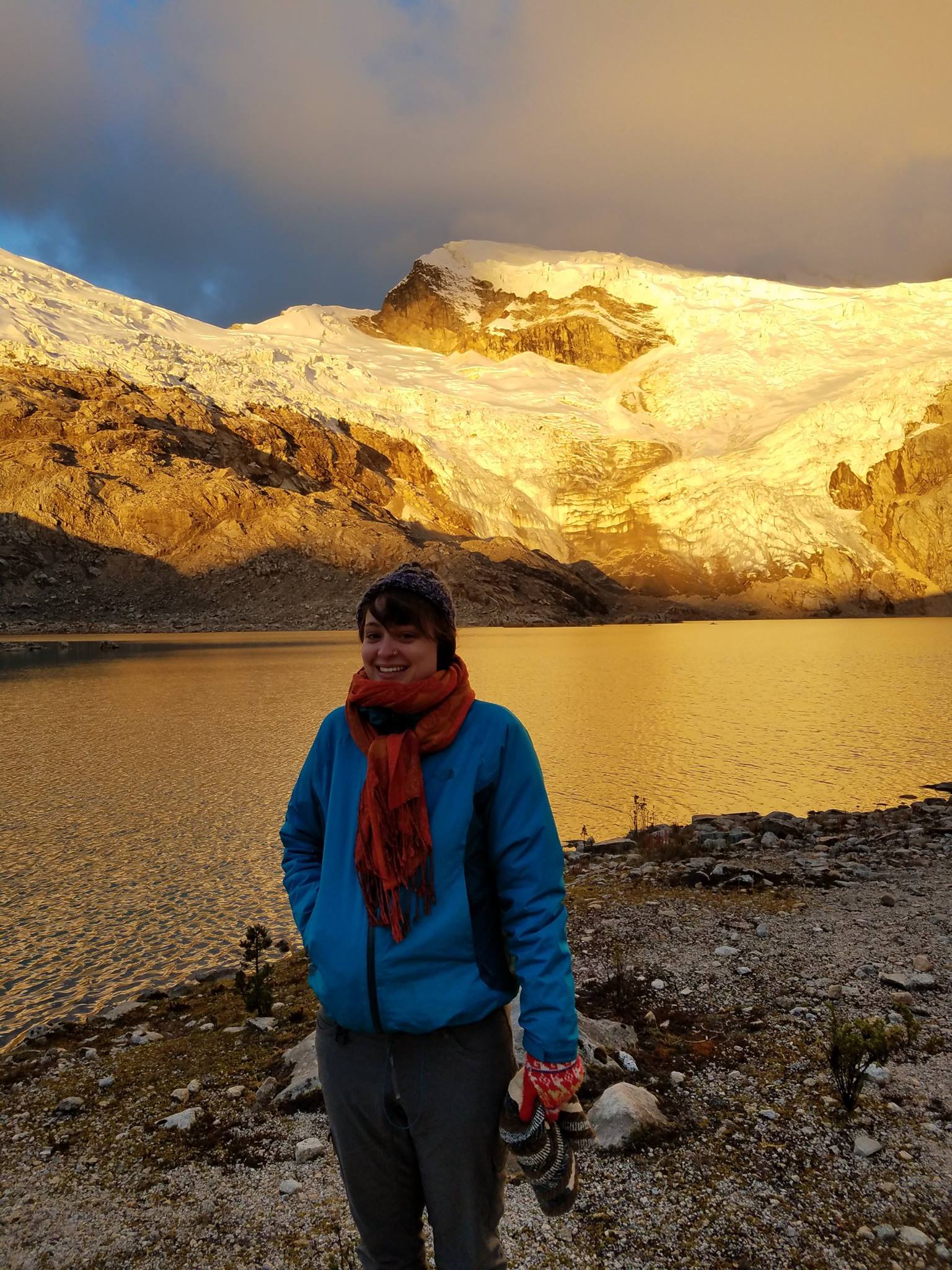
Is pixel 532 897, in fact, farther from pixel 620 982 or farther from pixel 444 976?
pixel 620 982

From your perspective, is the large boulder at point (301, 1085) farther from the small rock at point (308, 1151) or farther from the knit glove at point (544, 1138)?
the knit glove at point (544, 1138)

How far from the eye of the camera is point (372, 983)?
2738 millimetres

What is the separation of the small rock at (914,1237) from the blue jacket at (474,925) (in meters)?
2.56

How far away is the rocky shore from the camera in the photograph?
13.5 ft

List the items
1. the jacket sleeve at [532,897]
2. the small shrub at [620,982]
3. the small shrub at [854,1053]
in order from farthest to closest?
the small shrub at [620,982], the small shrub at [854,1053], the jacket sleeve at [532,897]

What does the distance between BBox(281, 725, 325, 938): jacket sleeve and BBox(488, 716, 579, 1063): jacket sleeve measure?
72cm

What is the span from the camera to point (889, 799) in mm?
16484

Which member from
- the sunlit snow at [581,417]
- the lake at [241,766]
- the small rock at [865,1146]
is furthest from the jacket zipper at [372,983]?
the sunlit snow at [581,417]

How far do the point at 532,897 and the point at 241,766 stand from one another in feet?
59.6

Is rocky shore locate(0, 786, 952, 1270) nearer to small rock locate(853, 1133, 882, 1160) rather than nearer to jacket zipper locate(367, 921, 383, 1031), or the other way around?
A: small rock locate(853, 1133, 882, 1160)

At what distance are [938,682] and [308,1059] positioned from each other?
124ft

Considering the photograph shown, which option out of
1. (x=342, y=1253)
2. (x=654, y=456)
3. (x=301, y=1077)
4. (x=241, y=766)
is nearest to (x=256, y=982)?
(x=301, y=1077)

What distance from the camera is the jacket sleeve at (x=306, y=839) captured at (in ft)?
10.1

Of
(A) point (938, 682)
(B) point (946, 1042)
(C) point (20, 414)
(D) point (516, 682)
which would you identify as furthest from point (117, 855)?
(C) point (20, 414)
